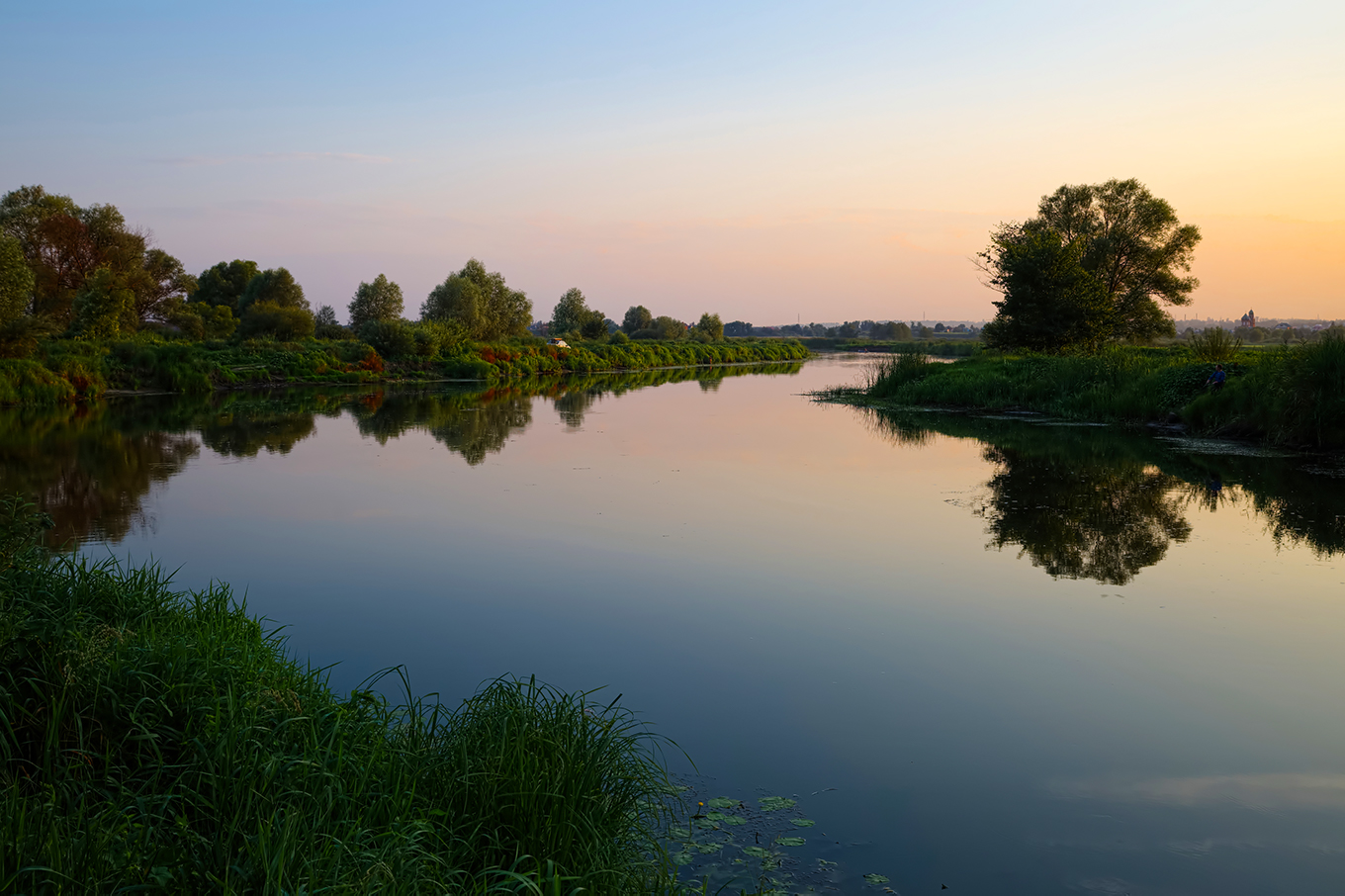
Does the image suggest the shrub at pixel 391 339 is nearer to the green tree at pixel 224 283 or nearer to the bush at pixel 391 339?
the bush at pixel 391 339

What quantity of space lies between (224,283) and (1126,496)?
185 feet

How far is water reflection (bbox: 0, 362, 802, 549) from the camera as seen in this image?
10.4m

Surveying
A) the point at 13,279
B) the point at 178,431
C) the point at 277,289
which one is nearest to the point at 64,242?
the point at 277,289

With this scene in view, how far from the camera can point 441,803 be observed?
128 inches

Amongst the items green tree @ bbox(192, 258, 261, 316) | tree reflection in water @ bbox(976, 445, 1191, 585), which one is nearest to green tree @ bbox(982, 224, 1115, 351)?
tree reflection in water @ bbox(976, 445, 1191, 585)

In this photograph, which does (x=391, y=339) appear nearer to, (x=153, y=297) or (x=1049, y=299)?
(x=153, y=297)

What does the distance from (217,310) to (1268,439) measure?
46168 millimetres

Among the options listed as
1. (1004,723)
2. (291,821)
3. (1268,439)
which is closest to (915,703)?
(1004,723)

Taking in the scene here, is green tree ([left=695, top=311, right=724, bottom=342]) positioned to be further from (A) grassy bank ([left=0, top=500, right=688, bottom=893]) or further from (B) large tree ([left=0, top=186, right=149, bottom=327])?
(A) grassy bank ([left=0, top=500, right=688, bottom=893])

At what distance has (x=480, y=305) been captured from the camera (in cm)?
5459

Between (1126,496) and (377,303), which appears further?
(377,303)

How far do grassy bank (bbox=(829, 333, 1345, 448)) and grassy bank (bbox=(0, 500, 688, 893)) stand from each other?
1498 cm

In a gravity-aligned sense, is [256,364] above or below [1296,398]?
above

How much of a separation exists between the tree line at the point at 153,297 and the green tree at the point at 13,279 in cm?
3
